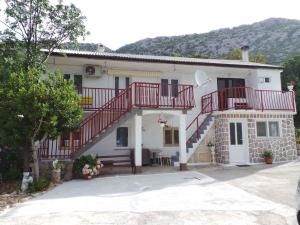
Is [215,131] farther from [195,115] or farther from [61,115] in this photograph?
[61,115]

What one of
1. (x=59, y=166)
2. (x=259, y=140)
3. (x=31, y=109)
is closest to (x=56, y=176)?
(x=59, y=166)

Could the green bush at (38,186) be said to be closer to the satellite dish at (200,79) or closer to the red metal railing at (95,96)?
the red metal railing at (95,96)

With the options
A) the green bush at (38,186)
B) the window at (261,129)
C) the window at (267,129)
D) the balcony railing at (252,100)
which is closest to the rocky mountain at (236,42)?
the balcony railing at (252,100)

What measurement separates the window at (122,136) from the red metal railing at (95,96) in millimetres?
2137

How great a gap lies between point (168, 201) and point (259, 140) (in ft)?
32.7

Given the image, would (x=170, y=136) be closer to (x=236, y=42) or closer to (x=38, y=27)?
(x=38, y=27)

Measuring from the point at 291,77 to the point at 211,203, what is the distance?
1138 inches

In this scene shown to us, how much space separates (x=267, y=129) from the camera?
16.1 metres

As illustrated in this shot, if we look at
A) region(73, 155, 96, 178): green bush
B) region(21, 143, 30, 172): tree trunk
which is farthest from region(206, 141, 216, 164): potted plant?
region(21, 143, 30, 172): tree trunk

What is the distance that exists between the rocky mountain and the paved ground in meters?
52.6

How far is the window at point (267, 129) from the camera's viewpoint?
16.0m

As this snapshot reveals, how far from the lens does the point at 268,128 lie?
16094 mm

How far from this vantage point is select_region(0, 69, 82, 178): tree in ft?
31.6

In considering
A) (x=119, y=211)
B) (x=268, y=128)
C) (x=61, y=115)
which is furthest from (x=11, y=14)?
(x=268, y=128)
